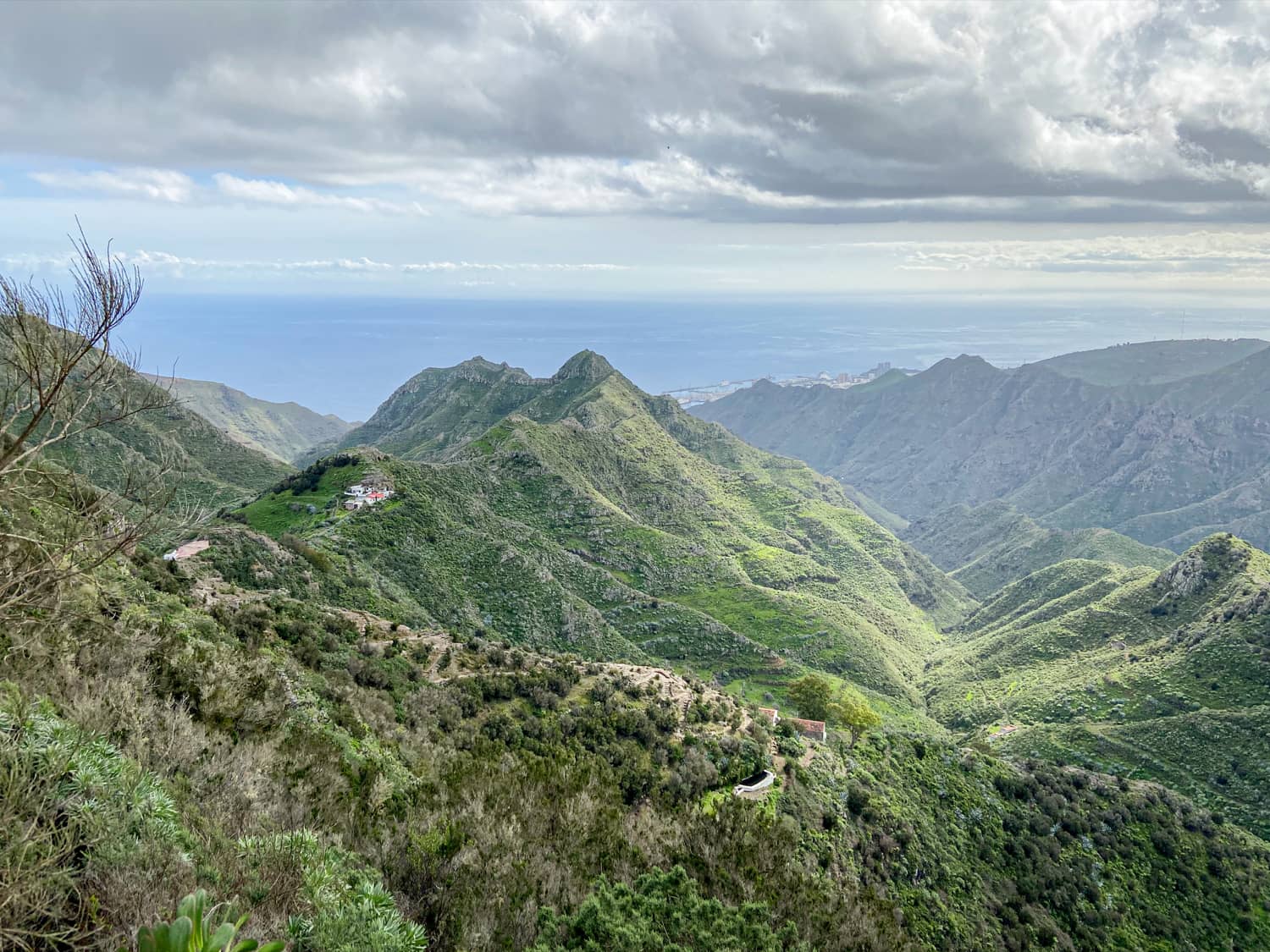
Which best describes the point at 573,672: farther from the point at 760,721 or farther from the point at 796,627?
the point at 796,627

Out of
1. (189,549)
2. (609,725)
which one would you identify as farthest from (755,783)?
(189,549)

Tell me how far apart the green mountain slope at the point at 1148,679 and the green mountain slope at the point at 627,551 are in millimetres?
12880

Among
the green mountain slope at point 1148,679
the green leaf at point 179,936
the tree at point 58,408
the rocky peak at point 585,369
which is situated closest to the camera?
the green leaf at point 179,936

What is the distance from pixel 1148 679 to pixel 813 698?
43.6m

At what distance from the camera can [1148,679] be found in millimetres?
71500

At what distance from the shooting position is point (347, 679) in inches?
1163

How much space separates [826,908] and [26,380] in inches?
745

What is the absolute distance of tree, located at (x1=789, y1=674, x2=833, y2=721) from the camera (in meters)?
57.4

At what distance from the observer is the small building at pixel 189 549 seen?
45.6m

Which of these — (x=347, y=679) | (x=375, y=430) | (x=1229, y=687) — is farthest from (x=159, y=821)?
(x=375, y=430)

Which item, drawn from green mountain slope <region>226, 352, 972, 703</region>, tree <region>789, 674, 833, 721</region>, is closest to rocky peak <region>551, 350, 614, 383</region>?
green mountain slope <region>226, 352, 972, 703</region>

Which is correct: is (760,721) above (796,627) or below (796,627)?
above

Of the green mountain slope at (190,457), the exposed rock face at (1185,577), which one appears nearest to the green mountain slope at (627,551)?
the green mountain slope at (190,457)

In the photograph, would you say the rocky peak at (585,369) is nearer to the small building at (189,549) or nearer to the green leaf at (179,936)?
the small building at (189,549)
